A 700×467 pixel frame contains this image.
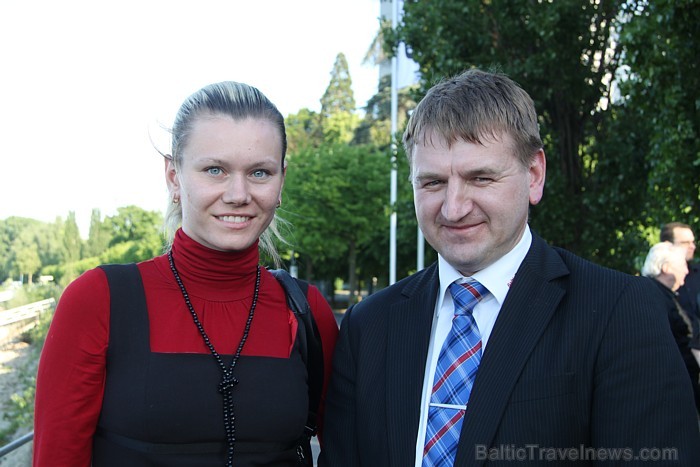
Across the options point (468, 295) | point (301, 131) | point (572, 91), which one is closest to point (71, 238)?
point (468, 295)

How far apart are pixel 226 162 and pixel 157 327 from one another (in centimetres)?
60

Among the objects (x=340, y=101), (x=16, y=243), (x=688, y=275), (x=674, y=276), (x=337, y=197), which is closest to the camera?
(x=16, y=243)

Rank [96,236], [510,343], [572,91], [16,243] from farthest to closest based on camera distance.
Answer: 1. [572,91]
2. [96,236]
3. [16,243]
4. [510,343]

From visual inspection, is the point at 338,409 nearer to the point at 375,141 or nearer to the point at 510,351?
the point at 510,351

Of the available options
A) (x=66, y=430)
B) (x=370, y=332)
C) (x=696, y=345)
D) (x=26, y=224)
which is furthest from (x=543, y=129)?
(x=66, y=430)

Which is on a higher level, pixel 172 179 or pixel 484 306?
pixel 172 179

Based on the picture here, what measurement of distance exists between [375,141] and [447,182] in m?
40.9

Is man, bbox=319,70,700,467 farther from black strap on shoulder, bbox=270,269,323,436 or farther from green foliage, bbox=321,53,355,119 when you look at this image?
green foliage, bbox=321,53,355,119

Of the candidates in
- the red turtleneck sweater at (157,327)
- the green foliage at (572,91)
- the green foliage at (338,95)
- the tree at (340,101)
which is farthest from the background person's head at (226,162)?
the green foliage at (338,95)

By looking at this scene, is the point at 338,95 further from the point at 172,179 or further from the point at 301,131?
the point at 172,179

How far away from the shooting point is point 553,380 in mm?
1842

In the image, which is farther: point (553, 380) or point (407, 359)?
point (407, 359)

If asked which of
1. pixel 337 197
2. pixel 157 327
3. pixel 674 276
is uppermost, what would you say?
pixel 157 327

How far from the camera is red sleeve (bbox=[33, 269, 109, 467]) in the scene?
2.13m
